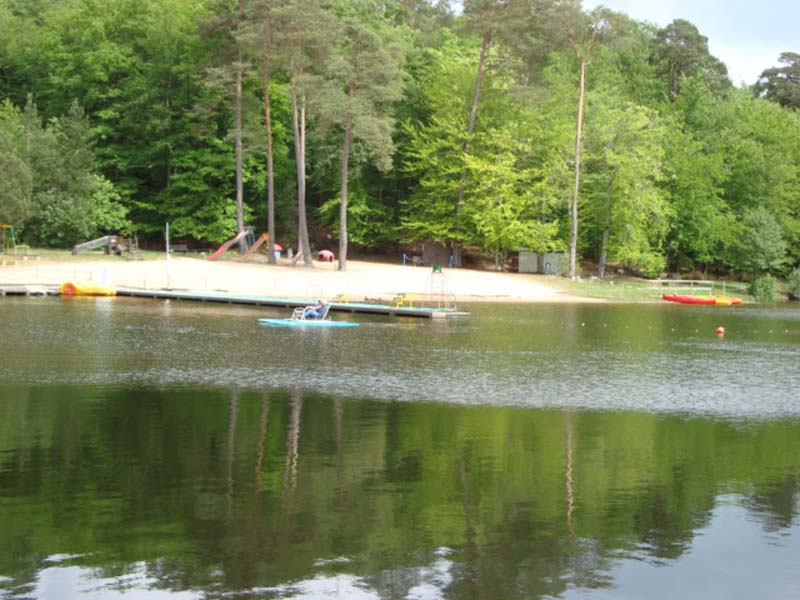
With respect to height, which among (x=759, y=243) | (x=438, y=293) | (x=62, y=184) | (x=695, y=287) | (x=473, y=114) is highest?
(x=473, y=114)

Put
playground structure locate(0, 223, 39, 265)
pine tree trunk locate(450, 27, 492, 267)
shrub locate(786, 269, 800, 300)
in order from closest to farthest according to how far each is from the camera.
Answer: playground structure locate(0, 223, 39, 265), pine tree trunk locate(450, 27, 492, 267), shrub locate(786, 269, 800, 300)

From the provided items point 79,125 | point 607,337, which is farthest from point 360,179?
point 607,337

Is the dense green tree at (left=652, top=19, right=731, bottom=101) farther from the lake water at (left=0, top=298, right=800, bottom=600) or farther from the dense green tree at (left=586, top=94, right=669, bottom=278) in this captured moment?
the lake water at (left=0, top=298, right=800, bottom=600)

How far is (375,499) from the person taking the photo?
15047 millimetres

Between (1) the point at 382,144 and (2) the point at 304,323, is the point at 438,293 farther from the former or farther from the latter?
(2) the point at 304,323

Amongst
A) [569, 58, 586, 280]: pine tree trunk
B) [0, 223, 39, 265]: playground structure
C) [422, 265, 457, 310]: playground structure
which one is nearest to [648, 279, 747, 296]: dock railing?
[569, 58, 586, 280]: pine tree trunk

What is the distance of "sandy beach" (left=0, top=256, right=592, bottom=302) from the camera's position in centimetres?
5422

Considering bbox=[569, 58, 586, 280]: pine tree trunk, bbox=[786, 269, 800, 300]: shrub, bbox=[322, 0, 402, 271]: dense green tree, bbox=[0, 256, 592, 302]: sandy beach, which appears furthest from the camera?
bbox=[786, 269, 800, 300]: shrub

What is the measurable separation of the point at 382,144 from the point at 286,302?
1828cm

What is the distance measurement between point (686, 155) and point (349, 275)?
29.3 metres

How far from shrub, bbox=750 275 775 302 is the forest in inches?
131

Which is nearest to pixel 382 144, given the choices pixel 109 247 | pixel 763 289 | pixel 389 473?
pixel 109 247

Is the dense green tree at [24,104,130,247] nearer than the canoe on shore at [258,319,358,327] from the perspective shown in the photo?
No

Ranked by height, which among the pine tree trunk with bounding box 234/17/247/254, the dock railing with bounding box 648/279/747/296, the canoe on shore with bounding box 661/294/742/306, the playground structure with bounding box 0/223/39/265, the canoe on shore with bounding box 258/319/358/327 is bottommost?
the canoe on shore with bounding box 258/319/358/327
